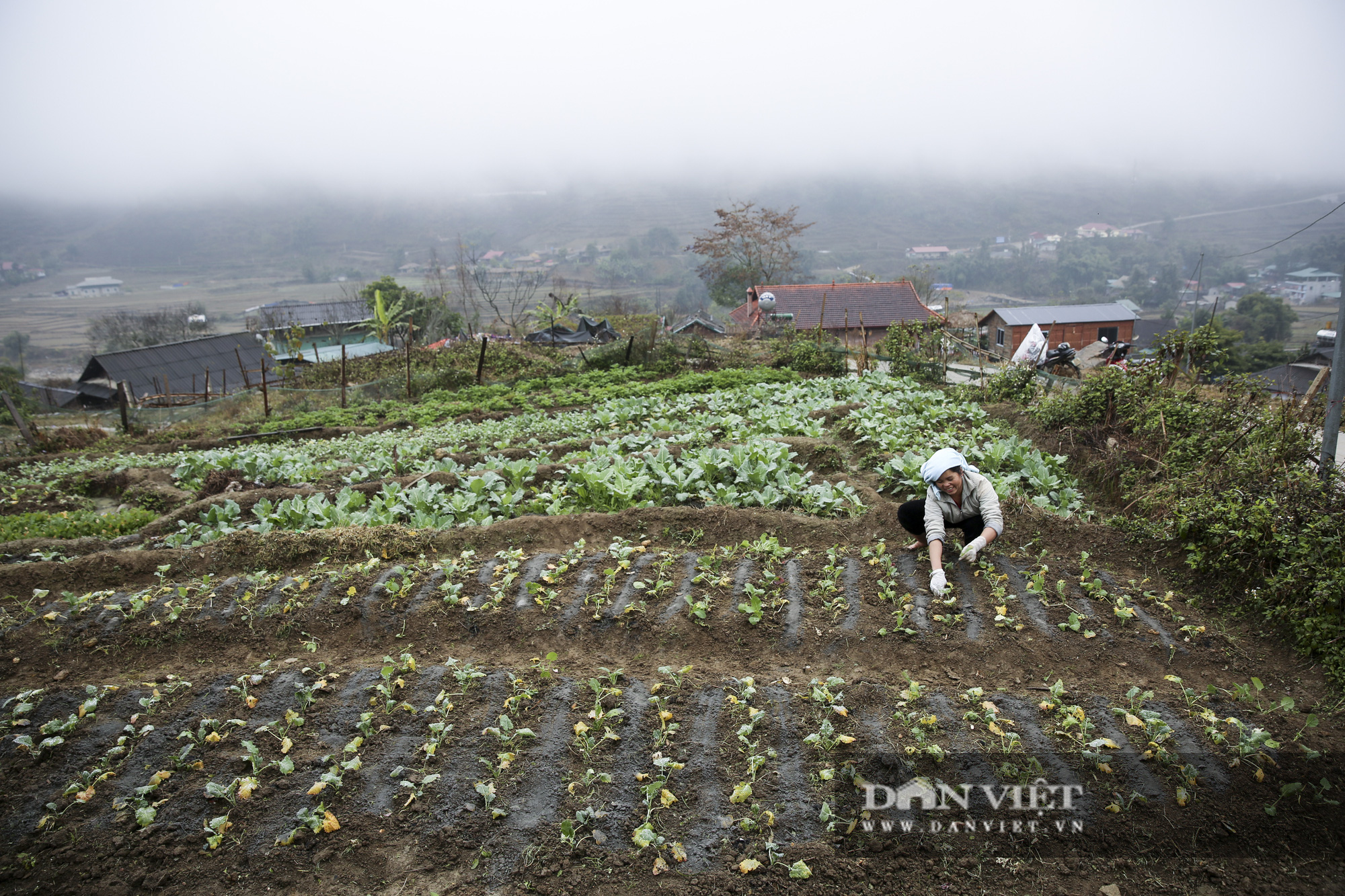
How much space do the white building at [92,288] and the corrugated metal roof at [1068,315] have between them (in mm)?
170015

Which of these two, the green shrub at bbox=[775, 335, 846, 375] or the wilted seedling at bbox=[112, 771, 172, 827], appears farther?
the green shrub at bbox=[775, 335, 846, 375]

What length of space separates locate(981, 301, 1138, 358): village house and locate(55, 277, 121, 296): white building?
169552 millimetres

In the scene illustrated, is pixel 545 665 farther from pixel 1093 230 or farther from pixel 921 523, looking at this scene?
pixel 1093 230

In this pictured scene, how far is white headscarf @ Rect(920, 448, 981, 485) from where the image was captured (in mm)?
5242

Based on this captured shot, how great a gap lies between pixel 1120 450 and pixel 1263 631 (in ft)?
12.7

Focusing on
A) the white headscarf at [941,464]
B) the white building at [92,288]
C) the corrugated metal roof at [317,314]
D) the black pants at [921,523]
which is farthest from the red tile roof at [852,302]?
the white building at [92,288]

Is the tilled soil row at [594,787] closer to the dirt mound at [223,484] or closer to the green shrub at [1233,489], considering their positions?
the green shrub at [1233,489]

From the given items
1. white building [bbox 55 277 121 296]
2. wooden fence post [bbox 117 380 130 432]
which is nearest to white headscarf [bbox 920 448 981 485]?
wooden fence post [bbox 117 380 130 432]

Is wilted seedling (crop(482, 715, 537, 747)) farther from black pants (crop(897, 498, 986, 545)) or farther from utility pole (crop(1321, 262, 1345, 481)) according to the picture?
utility pole (crop(1321, 262, 1345, 481))

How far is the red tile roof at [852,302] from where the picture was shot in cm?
3959

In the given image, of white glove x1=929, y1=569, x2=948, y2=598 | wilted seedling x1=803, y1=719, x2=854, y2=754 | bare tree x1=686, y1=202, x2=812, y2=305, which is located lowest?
wilted seedling x1=803, y1=719, x2=854, y2=754

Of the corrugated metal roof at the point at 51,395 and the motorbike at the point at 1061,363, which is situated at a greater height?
the motorbike at the point at 1061,363

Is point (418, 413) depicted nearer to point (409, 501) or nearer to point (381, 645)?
point (409, 501)

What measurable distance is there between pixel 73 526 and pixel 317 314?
49622 millimetres
